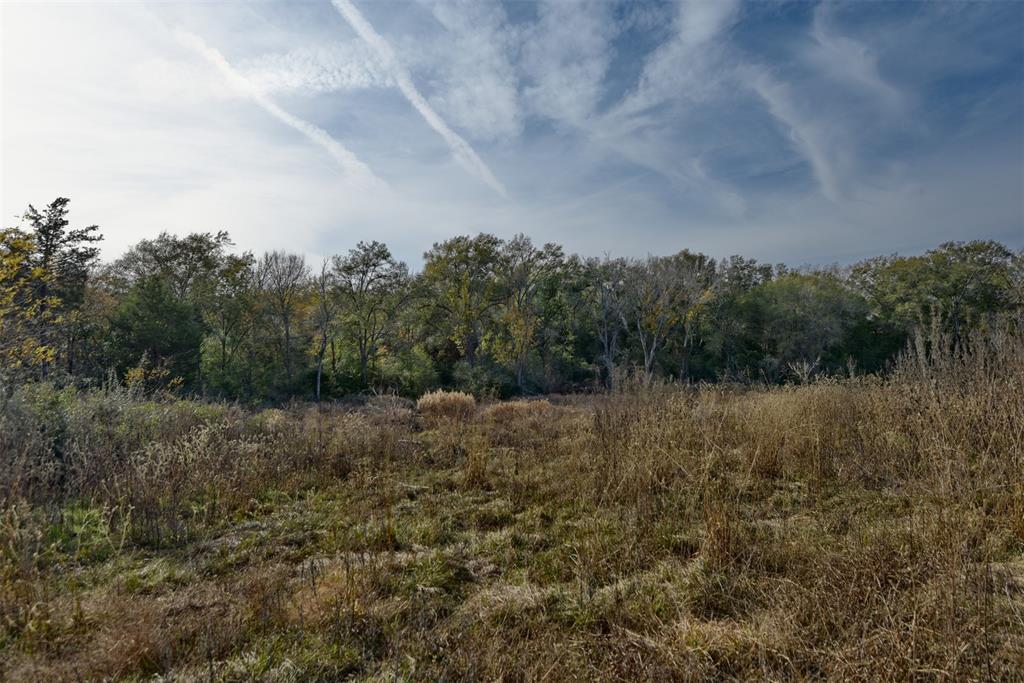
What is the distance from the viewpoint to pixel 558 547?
3.97 meters

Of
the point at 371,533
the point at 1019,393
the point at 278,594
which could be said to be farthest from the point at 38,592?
the point at 1019,393

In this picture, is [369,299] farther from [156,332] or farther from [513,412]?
[513,412]

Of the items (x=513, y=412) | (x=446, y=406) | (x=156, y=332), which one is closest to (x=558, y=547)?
(x=513, y=412)

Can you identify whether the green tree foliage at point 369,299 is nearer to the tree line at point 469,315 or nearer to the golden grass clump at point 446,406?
the tree line at point 469,315

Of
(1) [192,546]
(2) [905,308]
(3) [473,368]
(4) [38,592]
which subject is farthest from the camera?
(2) [905,308]

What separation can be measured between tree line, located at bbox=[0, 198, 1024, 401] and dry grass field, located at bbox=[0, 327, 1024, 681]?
11.8 meters

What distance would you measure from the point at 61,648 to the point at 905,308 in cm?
4150

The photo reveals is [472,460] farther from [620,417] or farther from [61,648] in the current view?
[61,648]

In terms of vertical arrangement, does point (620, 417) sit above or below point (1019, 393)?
below

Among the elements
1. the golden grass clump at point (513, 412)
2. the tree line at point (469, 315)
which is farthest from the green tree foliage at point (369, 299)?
the golden grass clump at point (513, 412)

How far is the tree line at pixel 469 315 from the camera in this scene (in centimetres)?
1955

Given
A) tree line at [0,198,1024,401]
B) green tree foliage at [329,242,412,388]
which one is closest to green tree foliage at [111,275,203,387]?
tree line at [0,198,1024,401]

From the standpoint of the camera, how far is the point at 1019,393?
429 centimetres

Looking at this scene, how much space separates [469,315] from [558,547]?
22993 mm
